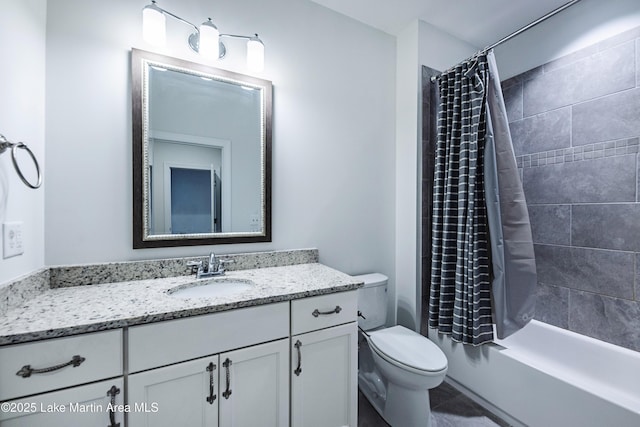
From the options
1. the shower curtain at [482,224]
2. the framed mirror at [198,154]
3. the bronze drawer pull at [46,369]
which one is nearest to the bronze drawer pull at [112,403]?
the bronze drawer pull at [46,369]

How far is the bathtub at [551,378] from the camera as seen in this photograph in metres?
1.22

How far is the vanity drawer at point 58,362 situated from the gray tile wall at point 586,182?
2531 mm

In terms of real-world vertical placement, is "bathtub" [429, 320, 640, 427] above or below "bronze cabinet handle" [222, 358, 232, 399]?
below

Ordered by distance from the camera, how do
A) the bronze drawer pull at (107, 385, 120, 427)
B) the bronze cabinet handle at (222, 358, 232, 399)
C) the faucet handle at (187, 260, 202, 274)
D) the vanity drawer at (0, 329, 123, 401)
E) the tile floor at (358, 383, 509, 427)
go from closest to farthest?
the vanity drawer at (0, 329, 123, 401)
the bronze drawer pull at (107, 385, 120, 427)
the bronze cabinet handle at (222, 358, 232, 399)
the faucet handle at (187, 260, 202, 274)
the tile floor at (358, 383, 509, 427)

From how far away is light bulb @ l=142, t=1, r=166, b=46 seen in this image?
1.24m

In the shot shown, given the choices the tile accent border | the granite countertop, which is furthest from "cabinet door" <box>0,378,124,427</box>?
the tile accent border

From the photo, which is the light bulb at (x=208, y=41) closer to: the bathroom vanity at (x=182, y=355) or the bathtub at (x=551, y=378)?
the bathroom vanity at (x=182, y=355)

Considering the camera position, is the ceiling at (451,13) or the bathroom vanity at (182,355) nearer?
the bathroom vanity at (182,355)

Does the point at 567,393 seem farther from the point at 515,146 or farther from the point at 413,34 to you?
the point at 413,34

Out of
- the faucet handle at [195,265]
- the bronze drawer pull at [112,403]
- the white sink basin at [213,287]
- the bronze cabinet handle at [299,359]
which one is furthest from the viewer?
the faucet handle at [195,265]

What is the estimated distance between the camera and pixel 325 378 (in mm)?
1244

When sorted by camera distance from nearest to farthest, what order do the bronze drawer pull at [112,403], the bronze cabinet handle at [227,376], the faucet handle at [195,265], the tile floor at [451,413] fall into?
the bronze drawer pull at [112,403], the bronze cabinet handle at [227,376], the faucet handle at [195,265], the tile floor at [451,413]

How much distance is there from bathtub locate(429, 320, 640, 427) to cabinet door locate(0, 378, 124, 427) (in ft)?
6.00

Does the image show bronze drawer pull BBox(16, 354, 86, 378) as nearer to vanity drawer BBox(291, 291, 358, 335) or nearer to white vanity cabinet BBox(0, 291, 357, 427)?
white vanity cabinet BBox(0, 291, 357, 427)
